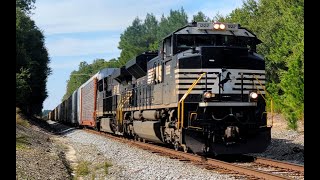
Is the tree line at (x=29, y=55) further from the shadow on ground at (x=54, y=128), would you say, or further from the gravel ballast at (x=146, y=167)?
the gravel ballast at (x=146, y=167)

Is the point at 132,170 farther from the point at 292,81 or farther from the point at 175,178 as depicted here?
the point at 292,81

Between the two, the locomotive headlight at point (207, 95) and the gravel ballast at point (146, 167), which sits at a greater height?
the locomotive headlight at point (207, 95)

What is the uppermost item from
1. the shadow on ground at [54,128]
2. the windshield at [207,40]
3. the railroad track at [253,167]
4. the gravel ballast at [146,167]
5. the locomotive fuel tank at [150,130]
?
the windshield at [207,40]

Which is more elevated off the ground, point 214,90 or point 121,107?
point 214,90

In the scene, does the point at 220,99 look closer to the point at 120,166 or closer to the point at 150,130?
the point at 120,166

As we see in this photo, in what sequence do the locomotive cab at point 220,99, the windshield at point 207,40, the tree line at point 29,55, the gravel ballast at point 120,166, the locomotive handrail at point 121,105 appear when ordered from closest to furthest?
the gravel ballast at point 120,166, the locomotive cab at point 220,99, the windshield at point 207,40, the locomotive handrail at point 121,105, the tree line at point 29,55

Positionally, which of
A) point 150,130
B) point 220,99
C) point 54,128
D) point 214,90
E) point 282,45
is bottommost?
point 54,128

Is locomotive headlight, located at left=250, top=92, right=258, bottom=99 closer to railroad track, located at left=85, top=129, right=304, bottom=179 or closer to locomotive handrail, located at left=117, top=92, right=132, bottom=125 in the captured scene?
railroad track, located at left=85, top=129, right=304, bottom=179

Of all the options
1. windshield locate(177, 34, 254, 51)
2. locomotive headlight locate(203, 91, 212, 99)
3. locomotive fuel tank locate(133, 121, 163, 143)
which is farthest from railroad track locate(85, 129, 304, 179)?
windshield locate(177, 34, 254, 51)

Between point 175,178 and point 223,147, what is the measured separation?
110 inches

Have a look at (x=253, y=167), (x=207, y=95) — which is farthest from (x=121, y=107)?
(x=253, y=167)

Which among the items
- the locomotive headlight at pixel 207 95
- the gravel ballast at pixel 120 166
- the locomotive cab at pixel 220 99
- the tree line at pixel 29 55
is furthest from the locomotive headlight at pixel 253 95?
the tree line at pixel 29 55

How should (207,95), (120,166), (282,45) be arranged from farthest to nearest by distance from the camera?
(282,45)
(120,166)
(207,95)

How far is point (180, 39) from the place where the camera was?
12.9 m
